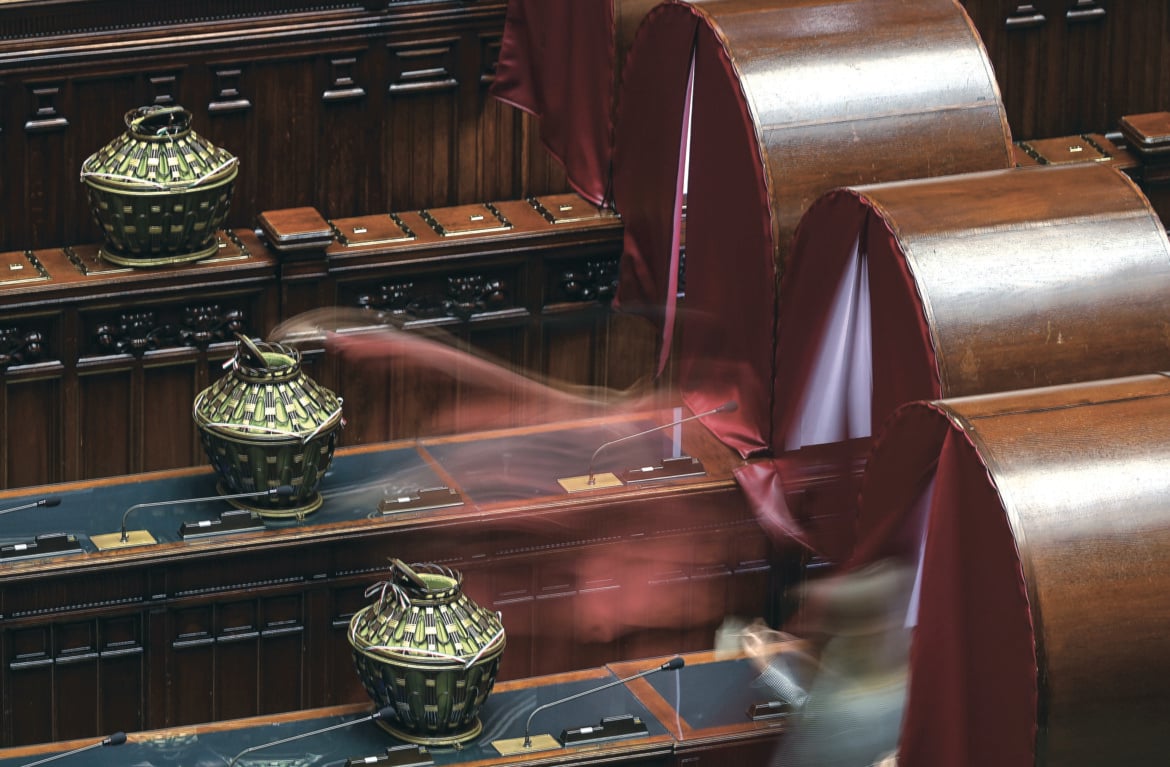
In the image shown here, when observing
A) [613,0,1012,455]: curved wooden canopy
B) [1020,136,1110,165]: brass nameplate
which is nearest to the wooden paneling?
[1020,136,1110,165]: brass nameplate

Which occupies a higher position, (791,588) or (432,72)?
(432,72)

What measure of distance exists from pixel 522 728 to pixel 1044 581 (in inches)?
52.0

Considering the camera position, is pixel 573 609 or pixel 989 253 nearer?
pixel 989 253

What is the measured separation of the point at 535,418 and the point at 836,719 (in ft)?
5.89

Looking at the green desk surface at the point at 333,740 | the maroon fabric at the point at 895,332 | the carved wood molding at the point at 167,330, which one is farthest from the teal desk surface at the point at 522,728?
the carved wood molding at the point at 167,330

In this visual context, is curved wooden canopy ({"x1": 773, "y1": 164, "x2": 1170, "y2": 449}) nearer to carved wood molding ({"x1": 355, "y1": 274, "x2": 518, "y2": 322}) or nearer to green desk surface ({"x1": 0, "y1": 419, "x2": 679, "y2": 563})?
green desk surface ({"x1": 0, "y1": 419, "x2": 679, "y2": 563})

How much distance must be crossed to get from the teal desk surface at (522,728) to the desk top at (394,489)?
1.66 ft

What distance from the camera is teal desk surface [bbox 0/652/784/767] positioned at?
5.27 m

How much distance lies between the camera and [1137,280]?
536cm

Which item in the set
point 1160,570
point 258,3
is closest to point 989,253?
point 1160,570

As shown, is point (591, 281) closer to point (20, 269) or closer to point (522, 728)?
point (20, 269)

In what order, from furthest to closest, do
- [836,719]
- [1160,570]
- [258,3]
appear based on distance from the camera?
1. [258,3]
2. [836,719]
3. [1160,570]

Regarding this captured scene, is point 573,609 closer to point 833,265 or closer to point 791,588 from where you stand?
point 791,588

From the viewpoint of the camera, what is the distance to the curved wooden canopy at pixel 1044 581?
14.9 feet
